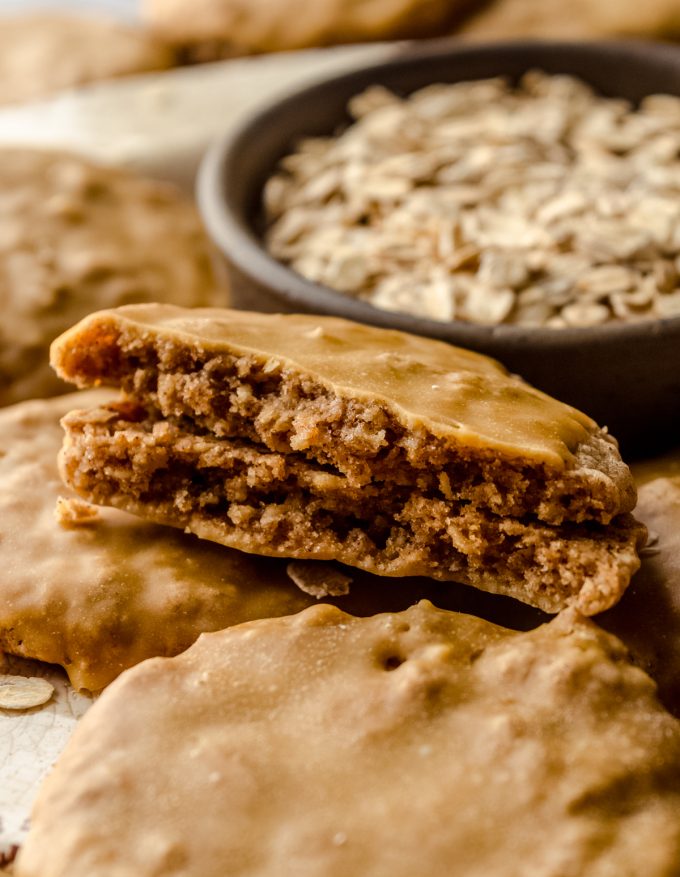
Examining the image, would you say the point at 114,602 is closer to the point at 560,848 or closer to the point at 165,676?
the point at 165,676

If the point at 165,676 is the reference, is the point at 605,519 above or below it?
above

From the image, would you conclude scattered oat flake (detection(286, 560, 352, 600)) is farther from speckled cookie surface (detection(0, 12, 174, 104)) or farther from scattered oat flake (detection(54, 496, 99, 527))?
speckled cookie surface (detection(0, 12, 174, 104))

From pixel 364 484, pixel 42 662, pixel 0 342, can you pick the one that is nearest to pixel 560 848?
pixel 364 484

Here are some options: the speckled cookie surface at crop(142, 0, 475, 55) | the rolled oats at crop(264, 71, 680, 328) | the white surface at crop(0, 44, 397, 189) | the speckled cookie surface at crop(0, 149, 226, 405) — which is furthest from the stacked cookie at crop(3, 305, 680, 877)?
the speckled cookie surface at crop(142, 0, 475, 55)

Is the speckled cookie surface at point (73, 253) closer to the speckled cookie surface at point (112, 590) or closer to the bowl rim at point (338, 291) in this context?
the bowl rim at point (338, 291)

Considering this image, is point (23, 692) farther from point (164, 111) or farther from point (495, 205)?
point (164, 111)

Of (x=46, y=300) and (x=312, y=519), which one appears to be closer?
(x=312, y=519)

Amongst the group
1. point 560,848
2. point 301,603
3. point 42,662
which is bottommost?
point 42,662
